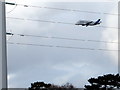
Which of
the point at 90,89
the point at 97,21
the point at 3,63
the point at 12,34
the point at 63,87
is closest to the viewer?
the point at 3,63

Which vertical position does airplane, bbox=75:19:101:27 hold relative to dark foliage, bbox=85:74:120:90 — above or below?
above

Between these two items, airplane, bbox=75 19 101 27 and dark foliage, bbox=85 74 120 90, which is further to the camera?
dark foliage, bbox=85 74 120 90

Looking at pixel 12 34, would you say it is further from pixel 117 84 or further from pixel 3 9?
pixel 117 84

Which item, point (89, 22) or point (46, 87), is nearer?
point (89, 22)

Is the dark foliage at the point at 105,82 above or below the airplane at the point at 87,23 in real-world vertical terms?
below

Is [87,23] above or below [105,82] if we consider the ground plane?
above

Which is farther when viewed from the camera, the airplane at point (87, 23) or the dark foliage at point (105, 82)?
the dark foliage at point (105, 82)

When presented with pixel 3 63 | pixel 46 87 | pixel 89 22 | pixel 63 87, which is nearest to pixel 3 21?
pixel 3 63

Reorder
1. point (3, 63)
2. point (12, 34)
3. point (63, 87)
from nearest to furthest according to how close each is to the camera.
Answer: point (3, 63) → point (12, 34) → point (63, 87)

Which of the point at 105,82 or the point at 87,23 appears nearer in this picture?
the point at 87,23

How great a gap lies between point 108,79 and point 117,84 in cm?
215

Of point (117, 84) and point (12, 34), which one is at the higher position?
point (12, 34)

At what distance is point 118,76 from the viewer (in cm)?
7481

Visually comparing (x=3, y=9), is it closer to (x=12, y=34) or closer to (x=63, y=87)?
(x=12, y=34)
